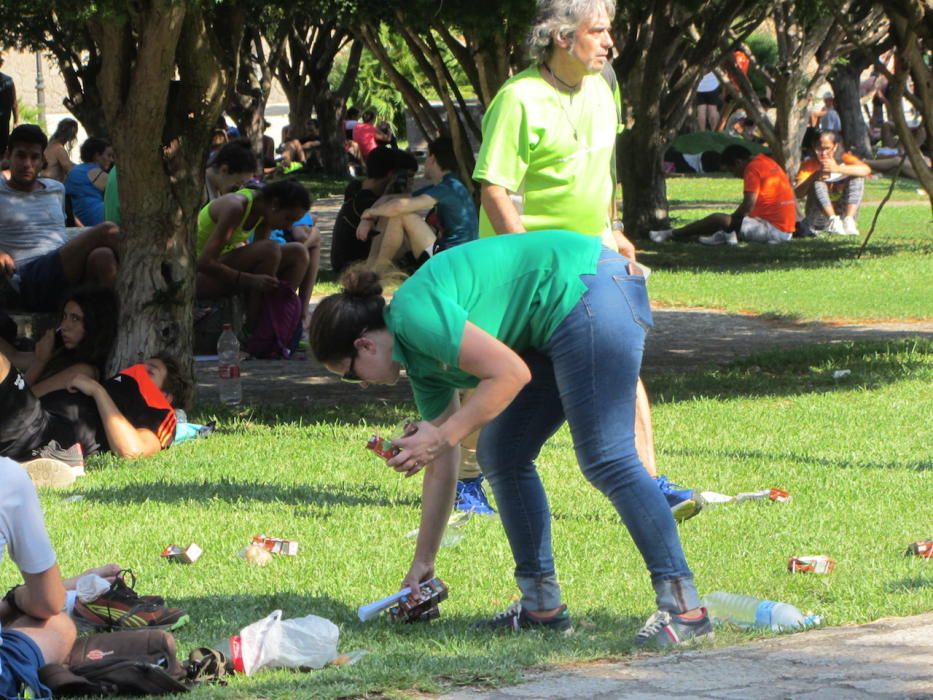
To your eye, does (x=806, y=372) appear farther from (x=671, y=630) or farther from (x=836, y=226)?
(x=836, y=226)

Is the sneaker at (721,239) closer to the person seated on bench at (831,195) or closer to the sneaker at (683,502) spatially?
the person seated on bench at (831,195)

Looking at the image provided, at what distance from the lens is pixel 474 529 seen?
6.48 metres

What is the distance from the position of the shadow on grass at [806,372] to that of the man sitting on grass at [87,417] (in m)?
3.28

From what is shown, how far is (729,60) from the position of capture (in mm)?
24141

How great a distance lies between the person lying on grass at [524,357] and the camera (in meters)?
4.20

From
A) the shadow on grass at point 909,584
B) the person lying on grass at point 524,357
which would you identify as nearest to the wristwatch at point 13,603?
the person lying on grass at point 524,357

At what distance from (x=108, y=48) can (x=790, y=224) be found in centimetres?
1374

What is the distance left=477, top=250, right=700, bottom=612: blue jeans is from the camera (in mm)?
4488

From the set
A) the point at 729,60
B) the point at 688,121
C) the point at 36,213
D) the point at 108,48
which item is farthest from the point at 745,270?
the point at 688,121

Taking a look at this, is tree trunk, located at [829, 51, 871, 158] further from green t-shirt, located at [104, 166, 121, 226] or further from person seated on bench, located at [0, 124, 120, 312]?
person seated on bench, located at [0, 124, 120, 312]

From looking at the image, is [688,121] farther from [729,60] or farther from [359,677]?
[359,677]

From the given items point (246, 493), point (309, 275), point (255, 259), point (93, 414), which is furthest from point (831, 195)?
point (246, 493)

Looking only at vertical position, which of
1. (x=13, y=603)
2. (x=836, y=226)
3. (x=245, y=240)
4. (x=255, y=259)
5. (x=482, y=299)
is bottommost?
(x=836, y=226)

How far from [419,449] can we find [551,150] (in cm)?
199
